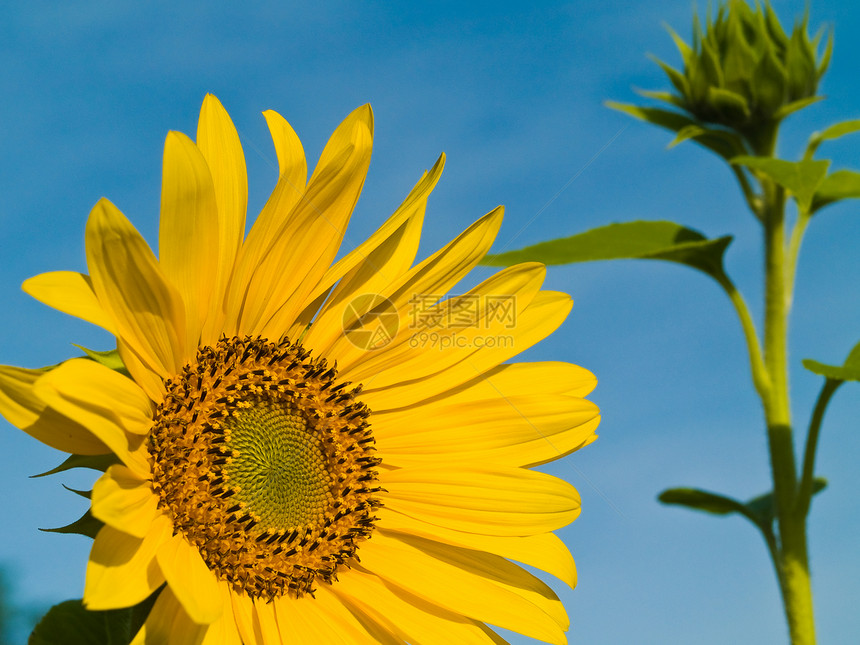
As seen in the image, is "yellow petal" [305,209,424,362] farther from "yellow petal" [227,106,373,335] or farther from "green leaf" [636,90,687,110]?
"green leaf" [636,90,687,110]

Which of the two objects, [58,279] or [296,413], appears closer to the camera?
[58,279]

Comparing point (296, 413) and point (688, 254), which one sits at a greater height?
point (688, 254)

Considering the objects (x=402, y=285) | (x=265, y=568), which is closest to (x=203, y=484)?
(x=265, y=568)

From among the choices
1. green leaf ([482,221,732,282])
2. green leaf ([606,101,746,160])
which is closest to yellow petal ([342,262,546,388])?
green leaf ([482,221,732,282])

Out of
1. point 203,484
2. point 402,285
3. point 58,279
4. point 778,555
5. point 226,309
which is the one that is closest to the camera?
point 58,279

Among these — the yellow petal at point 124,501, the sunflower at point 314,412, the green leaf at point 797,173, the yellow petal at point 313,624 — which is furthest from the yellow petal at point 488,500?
the green leaf at point 797,173

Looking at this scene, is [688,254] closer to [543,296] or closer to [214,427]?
[543,296]
